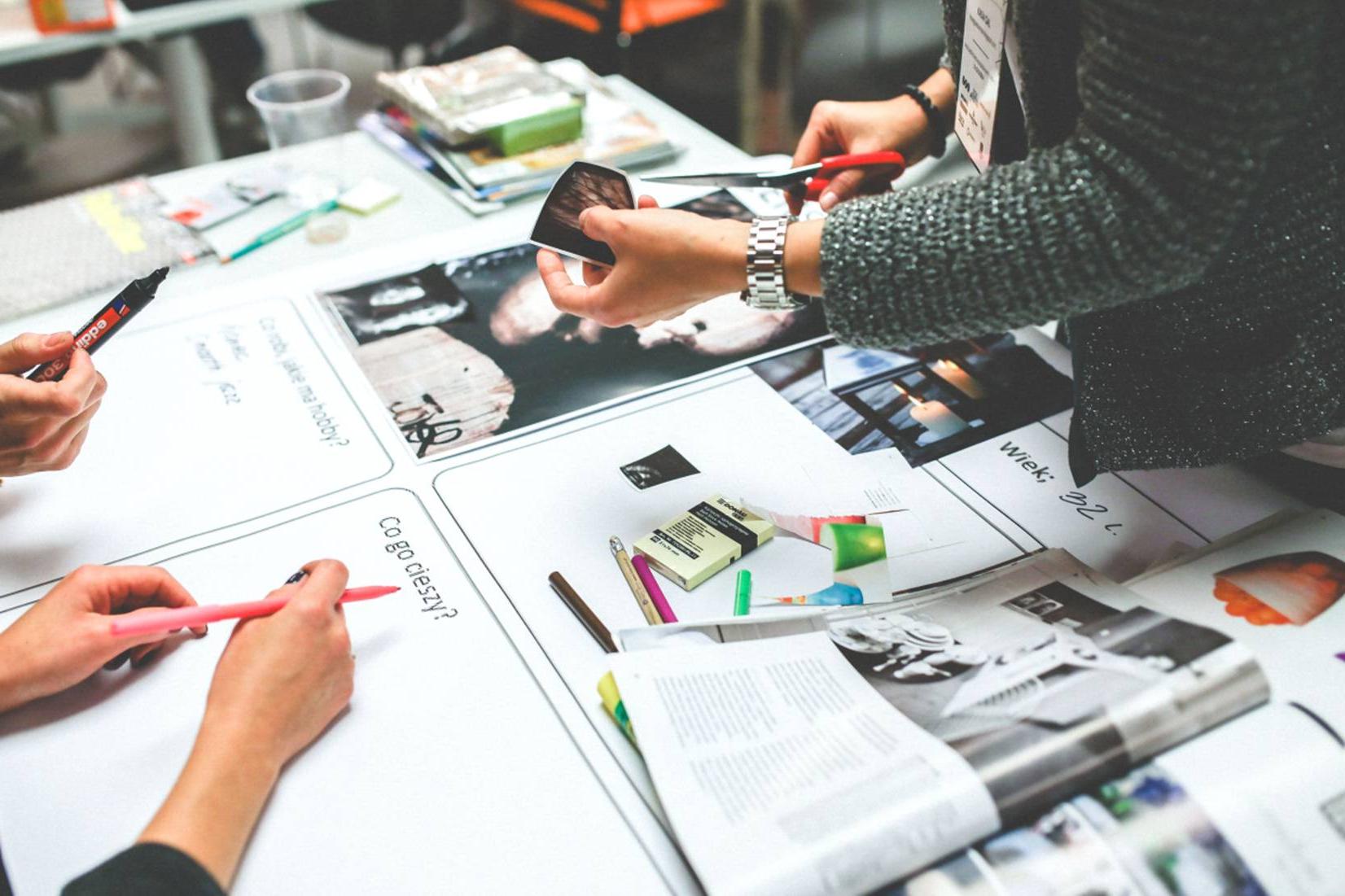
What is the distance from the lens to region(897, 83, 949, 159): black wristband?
1093mm

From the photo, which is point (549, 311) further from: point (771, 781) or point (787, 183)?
point (771, 781)

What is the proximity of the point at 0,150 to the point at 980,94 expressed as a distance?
3.14 m

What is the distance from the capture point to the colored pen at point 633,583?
0.77 m

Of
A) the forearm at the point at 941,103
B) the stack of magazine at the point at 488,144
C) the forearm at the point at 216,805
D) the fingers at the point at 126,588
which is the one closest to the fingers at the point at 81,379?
the fingers at the point at 126,588

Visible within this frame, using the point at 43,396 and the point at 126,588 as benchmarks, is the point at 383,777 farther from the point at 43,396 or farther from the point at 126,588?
the point at 43,396

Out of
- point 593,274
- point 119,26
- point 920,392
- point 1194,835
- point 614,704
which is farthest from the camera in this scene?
point 119,26

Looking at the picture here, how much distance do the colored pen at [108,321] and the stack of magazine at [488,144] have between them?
530 mm

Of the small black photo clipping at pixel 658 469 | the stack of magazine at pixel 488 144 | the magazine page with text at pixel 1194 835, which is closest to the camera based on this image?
the magazine page with text at pixel 1194 835

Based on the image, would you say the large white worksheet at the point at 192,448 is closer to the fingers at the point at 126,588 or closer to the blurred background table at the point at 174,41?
the fingers at the point at 126,588

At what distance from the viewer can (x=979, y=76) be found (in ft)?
3.02

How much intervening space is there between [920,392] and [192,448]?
2.21 feet

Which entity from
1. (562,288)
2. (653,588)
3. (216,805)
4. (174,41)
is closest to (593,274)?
(562,288)

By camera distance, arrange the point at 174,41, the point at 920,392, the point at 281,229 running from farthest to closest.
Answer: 1. the point at 174,41
2. the point at 281,229
3. the point at 920,392

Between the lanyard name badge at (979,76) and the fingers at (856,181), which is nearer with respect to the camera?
the lanyard name badge at (979,76)
